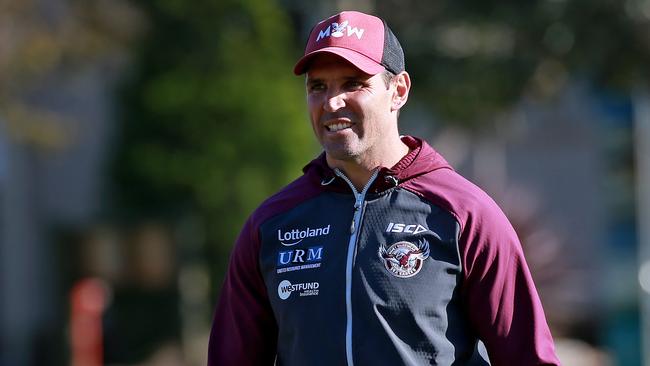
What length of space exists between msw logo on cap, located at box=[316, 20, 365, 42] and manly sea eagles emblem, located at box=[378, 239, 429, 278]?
64 cm

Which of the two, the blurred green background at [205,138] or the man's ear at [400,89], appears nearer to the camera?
the man's ear at [400,89]

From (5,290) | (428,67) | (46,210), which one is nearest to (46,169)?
(46,210)

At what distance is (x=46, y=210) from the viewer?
66.9 ft

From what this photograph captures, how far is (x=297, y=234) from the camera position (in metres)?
4.01

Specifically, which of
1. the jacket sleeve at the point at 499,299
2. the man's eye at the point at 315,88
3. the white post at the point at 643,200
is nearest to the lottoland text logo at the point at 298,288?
the jacket sleeve at the point at 499,299

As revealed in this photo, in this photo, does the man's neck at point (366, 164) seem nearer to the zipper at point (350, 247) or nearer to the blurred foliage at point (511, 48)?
the zipper at point (350, 247)

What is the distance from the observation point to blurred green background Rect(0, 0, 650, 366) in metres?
12.8

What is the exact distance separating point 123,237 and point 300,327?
14923 millimetres

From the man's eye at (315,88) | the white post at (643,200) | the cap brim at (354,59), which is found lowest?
the white post at (643,200)

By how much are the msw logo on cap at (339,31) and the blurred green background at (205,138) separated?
831 centimetres

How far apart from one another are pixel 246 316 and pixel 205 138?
10486 millimetres

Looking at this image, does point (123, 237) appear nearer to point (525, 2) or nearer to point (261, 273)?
point (525, 2)

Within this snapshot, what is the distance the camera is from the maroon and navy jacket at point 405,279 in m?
3.80

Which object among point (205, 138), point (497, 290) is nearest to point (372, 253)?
point (497, 290)
